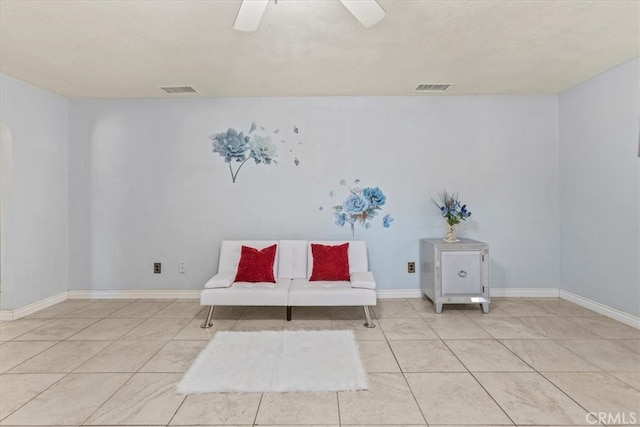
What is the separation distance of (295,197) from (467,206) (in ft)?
6.91

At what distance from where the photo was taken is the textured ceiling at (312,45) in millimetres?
2170

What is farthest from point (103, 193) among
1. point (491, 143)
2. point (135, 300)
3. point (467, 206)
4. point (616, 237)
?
point (616, 237)

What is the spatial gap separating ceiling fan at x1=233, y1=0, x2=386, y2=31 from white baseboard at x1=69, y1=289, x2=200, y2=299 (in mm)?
3142

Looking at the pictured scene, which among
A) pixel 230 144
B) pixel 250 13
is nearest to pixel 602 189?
pixel 250 13

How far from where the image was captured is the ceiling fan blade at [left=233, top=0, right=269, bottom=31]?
1.65 m

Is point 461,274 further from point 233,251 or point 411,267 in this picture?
point 233,251

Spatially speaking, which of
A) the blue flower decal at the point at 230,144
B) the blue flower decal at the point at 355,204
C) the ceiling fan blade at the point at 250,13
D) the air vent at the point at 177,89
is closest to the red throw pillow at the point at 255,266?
the blue flower decal at the point at 355,204

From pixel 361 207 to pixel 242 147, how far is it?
1.63 meters

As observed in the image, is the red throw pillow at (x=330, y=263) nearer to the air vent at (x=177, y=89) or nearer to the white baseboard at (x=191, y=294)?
the white baseboard at (x=191, y=294)

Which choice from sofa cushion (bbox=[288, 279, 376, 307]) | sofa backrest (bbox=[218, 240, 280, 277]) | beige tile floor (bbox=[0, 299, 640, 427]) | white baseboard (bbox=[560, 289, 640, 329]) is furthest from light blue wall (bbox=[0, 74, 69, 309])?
white baseboard (bbox=[560, 289, 640, 329])

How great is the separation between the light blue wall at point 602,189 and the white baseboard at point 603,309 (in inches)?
1.7

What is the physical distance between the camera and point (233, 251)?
3662 mm

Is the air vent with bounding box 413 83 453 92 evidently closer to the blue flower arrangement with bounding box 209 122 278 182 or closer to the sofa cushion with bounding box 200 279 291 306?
the blue flower arrangement with bounding box 209 122 278 182

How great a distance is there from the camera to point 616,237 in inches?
123
